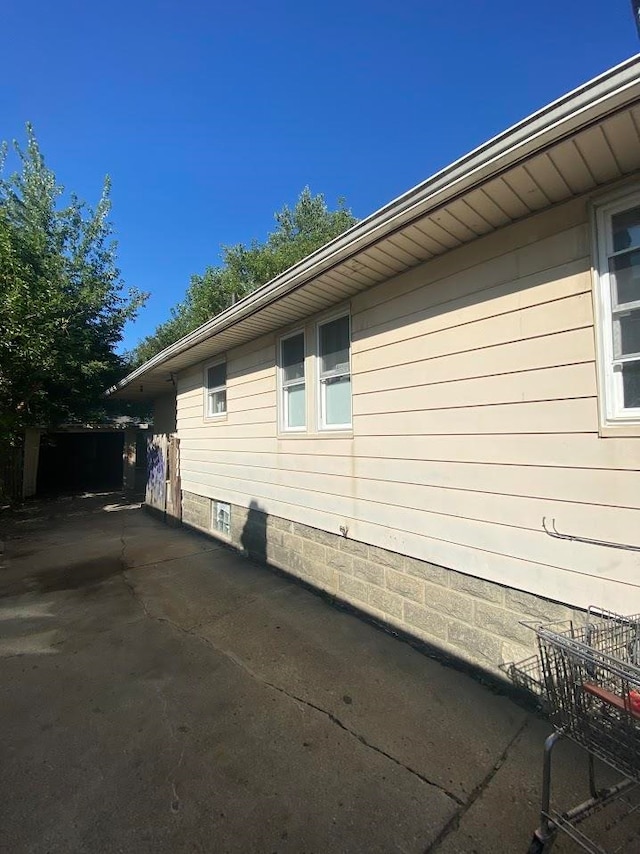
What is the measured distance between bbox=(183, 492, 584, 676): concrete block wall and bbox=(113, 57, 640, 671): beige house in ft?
0.05

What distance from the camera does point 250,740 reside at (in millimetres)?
2369

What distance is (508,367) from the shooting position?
284 centimetres

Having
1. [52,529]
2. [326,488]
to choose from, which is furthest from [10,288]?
[326,488]

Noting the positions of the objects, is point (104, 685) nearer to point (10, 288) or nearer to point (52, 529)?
point (52, 529)

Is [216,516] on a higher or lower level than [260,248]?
lower

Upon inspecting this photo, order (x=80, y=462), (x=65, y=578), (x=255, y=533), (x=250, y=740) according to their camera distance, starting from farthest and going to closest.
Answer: (x=80, y=462)
(x=255, y=533)
(x=65, y=578)
(x=250, y=740)

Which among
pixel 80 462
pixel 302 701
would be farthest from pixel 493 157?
pixel 80 462

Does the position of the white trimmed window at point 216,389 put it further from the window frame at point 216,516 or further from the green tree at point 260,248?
the green tree at point 260,248

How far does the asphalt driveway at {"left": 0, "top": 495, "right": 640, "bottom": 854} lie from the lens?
180 centimetres

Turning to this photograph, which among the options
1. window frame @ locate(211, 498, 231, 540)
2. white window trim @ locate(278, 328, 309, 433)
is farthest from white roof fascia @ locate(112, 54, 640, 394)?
window frame @ locate(211, 498, 231, 540)

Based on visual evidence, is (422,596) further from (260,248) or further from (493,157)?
(260,248)

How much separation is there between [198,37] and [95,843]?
27.0 ft

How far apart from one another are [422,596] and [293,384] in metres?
2.95

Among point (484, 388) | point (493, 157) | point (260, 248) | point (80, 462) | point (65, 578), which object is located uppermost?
point (260, 248)
